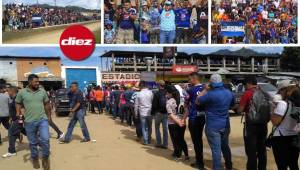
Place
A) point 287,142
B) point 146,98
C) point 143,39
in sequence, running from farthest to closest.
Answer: point 146,98 → point 143,39 → point 287,142

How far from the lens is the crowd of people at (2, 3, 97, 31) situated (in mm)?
7242

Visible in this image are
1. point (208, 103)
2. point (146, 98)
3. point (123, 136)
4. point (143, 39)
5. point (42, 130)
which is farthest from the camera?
point (123, 136)

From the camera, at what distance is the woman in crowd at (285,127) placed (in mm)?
6309

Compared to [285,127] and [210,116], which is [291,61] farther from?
[285,127]

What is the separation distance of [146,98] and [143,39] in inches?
175

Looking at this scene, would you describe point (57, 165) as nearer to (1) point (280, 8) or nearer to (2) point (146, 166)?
(2) point (146, 166)

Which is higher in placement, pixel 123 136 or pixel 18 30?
pixel 18 30

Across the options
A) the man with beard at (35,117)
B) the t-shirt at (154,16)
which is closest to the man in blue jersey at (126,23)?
the t-shirt at (154,16)

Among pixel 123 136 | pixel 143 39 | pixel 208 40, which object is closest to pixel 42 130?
pixel 143 39

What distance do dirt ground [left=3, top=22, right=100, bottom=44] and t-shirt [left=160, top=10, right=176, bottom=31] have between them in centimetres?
91

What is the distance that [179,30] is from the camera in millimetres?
7098

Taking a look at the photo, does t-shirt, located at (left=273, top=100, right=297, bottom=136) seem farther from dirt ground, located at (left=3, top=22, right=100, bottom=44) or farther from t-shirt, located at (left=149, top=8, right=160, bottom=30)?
dirt ground, located at (left=3, top=22, right=100, bottom=44)

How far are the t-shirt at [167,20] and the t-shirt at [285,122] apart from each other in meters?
1.83

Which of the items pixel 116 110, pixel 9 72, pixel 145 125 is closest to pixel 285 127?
pixel 145 125
